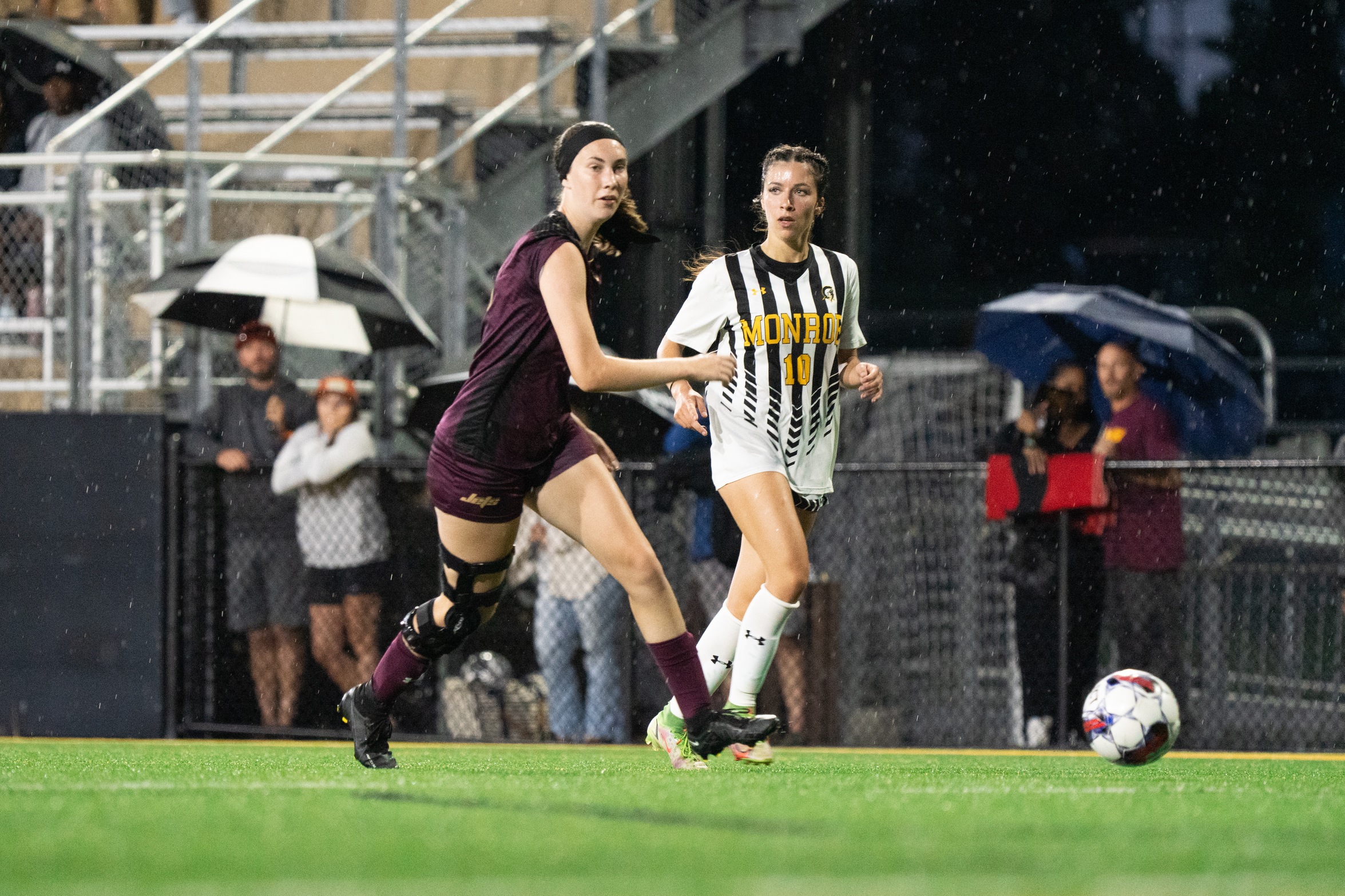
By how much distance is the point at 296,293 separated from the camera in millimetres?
9891

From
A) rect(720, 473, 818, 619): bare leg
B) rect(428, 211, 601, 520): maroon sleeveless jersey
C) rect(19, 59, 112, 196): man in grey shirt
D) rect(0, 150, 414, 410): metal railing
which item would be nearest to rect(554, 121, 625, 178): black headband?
rect(428, 211, 601, 520): maroon sleeveless jersey

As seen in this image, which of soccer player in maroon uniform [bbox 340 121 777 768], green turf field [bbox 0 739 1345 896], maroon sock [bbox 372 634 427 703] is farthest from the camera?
maroon sock [bbox 372 634 427 703]

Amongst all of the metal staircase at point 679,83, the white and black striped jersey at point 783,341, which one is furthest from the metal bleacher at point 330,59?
the white and black striped jersey at point 783,341

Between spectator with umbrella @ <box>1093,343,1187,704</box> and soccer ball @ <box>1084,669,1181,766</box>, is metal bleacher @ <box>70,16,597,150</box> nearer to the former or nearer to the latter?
spectator with umbrella @ <box>1093,343,1187,704</box>

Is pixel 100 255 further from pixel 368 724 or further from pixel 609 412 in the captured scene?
→ pixel 368 724

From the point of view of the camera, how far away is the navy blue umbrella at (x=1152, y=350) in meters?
10.2

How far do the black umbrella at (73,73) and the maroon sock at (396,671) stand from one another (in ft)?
23.7

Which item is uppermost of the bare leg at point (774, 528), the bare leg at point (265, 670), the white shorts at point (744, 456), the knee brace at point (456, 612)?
the white shorts at point (744, 456)

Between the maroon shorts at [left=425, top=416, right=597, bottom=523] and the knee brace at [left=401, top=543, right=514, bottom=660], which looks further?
the knee brace at [left=401, top=543, right=514, bottom=660]

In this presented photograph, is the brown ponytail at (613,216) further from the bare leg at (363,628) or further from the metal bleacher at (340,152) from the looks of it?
the metal bleacher at (340,152)

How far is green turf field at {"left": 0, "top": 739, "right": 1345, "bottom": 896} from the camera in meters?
3.45

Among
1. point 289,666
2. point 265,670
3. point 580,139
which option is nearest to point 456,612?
point 580,139

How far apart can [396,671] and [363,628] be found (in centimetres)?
399

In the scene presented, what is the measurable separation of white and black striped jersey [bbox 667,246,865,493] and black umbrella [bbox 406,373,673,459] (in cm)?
292
